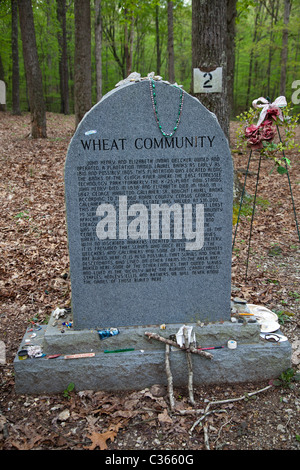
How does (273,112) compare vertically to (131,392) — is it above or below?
above

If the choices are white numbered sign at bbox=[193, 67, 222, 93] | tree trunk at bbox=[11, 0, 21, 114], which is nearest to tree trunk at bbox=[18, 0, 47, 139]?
white numbered sign at bbox=[193, 67, 222, 93]

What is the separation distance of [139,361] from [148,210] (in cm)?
142

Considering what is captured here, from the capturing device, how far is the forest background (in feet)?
57.2

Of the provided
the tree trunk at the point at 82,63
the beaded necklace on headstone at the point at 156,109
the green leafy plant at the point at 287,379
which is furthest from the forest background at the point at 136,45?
the green leafy plant at the point at 287,379

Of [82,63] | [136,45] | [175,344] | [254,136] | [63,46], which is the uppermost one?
[136,45]

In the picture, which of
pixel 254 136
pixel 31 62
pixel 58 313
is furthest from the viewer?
pixel 31 62

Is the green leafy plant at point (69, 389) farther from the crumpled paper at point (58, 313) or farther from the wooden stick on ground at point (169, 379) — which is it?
→ the wooden stick on ground at point (169, 379)

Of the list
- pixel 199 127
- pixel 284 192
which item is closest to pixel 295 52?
pixel 284 192

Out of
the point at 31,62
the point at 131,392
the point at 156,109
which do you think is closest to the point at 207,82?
the point at 156,109

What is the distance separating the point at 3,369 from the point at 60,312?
32.5 inches

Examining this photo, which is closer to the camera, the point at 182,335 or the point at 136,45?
the point at 182,335

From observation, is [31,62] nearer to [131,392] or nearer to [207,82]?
[207,82]

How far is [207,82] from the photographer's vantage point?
595 centimetres

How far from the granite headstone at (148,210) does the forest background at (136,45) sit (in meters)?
13.8
